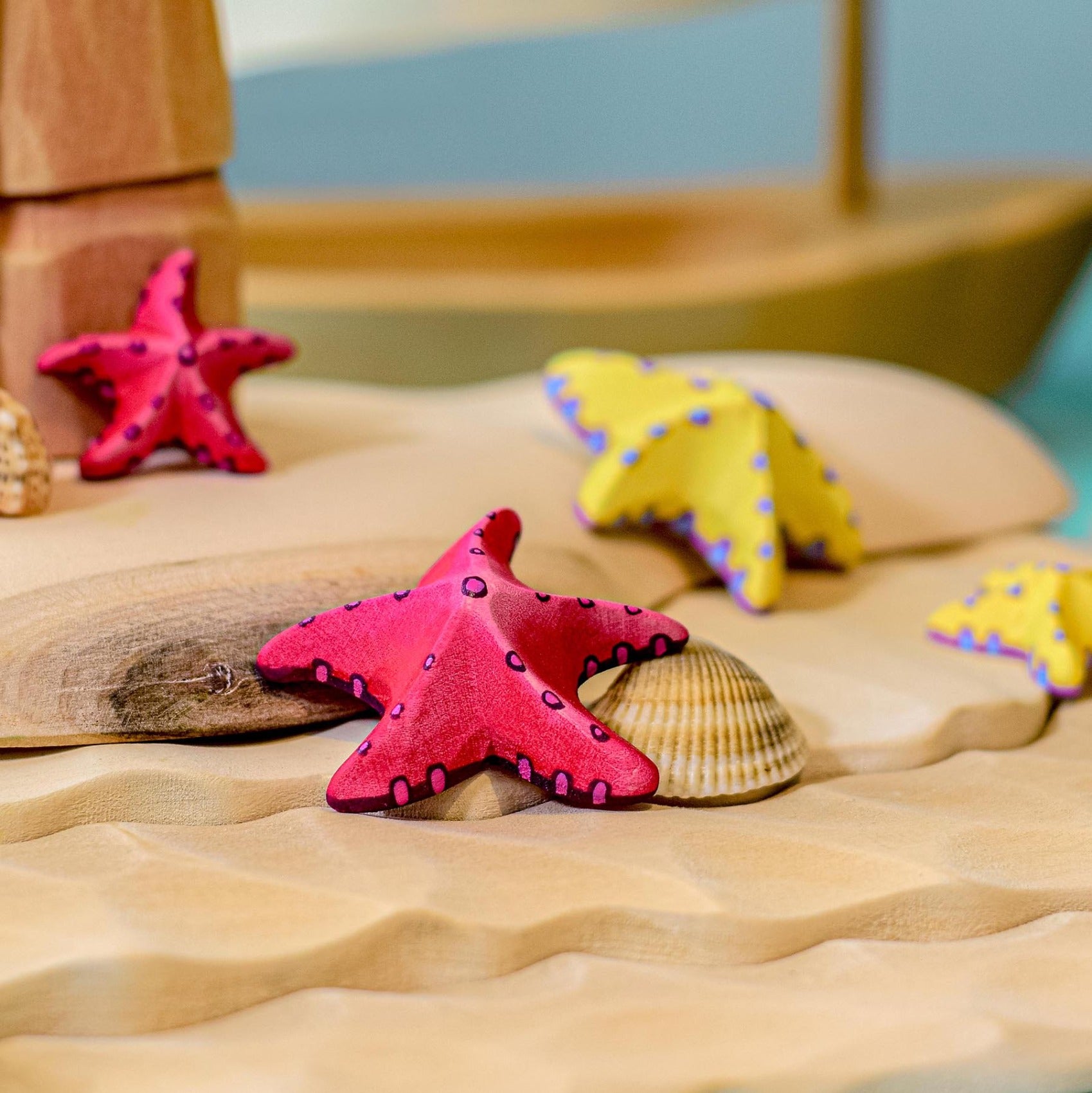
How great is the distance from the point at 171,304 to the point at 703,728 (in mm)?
789

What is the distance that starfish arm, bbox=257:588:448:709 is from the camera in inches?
43.0

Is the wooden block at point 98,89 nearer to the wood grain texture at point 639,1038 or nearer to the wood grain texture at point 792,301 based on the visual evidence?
the wood grain texture at point 639,1038

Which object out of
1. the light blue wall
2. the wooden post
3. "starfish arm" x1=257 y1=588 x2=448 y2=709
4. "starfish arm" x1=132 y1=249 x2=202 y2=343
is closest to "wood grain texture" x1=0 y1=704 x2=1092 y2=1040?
"starfish arm" x1=257 y1=588 x2=448 y2=709

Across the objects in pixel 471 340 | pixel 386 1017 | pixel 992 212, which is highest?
pixel 992 212

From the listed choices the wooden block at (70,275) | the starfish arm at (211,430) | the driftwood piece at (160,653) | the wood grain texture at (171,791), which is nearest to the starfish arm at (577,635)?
the wood grain texture at (171,791)

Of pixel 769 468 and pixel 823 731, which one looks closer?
pixel 823 731

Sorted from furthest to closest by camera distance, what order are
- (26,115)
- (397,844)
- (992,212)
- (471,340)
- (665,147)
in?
(665,147)
(992,212)
(471,340)
(26,115)
(397,844)

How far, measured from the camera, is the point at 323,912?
3.03 ft

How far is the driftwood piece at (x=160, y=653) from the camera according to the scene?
1121 mm

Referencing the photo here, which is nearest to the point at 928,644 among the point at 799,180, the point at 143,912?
the point at 143,912

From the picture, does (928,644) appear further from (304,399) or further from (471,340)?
(471,340)

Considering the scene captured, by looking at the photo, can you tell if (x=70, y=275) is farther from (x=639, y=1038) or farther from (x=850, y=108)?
(x=850, y=108)

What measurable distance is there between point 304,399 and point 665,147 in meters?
6.32

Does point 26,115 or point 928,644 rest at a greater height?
point 26,115
